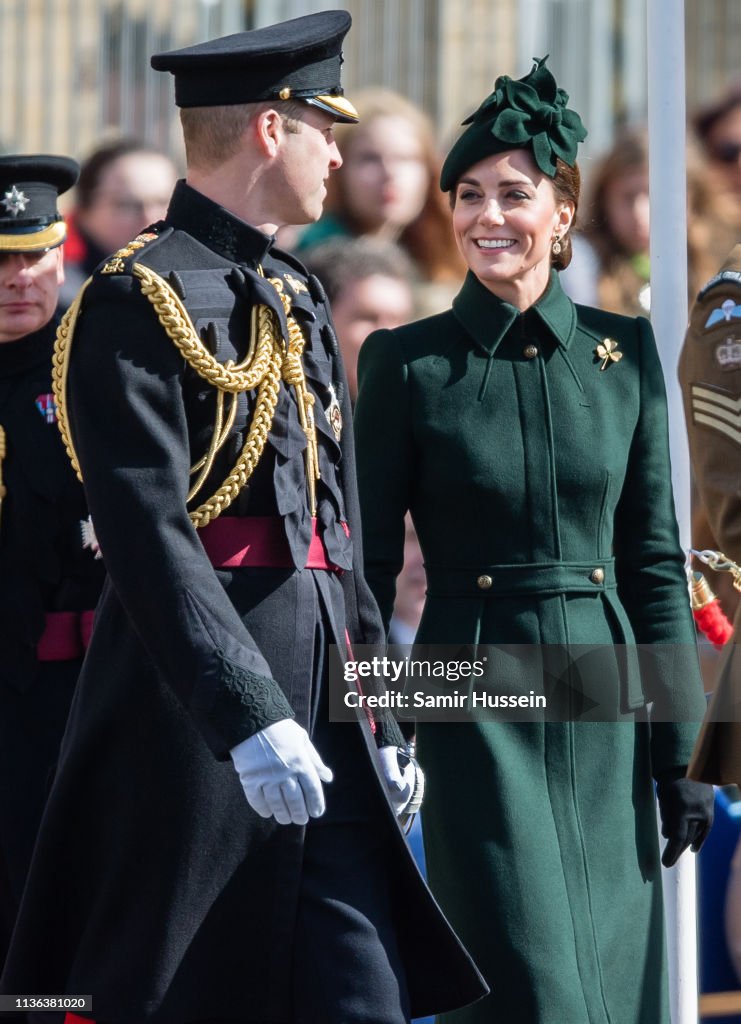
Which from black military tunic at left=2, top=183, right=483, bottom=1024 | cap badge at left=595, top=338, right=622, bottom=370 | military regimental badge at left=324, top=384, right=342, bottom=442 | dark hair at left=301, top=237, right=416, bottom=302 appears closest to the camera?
black military tunic at left=2, top=183, right=483, bottom=1024

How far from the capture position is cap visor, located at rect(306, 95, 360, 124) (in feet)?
12.8

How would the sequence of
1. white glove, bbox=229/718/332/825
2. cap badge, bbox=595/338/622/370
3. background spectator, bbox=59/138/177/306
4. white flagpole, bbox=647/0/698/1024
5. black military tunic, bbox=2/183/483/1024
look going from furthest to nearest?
1. background spectator, bbox=59/138/177/306
2. white flagpole, bbox=647/0/698/1024
3. cap badge, bbox=595/338/622/370
4. black military tunic, bbox=2/183/483/1024
5. white glove, bbox=229/718/332/825

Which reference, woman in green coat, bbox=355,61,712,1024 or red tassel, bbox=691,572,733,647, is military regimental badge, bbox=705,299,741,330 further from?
red tassel, bbox=691,572,733,647

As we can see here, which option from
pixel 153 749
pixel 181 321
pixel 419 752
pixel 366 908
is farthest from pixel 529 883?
pixel 181 321

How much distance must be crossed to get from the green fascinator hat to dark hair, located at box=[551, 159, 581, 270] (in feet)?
0.10

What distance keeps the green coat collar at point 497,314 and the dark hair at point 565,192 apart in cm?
10

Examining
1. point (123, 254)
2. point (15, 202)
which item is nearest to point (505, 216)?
point (123, 254)

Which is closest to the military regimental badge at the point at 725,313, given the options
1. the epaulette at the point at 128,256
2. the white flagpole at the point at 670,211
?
the white flagpole at the point at 670,211

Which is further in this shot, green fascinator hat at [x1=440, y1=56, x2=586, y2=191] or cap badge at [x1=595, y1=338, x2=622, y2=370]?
cap badge at [x1=595, y1=338, x2=622, y2=370]

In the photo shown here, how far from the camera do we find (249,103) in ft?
12.6

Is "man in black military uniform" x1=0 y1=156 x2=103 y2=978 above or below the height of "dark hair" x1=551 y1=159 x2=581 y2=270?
below

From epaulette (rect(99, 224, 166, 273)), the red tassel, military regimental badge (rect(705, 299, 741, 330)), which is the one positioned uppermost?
epaulette (rect(99, 224, 166, 273))

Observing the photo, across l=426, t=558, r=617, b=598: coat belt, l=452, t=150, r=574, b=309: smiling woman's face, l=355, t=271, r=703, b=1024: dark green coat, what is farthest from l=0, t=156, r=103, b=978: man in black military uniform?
l=452, t=150, r=574, b=309: smiling woman's face

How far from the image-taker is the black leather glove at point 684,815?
442 cm
